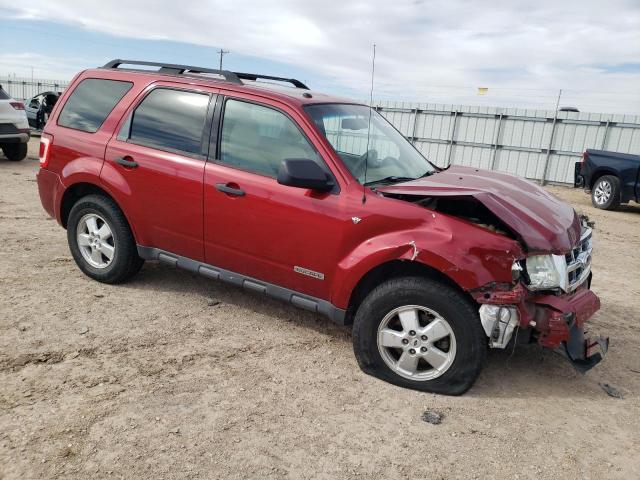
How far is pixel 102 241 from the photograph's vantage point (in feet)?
15.2

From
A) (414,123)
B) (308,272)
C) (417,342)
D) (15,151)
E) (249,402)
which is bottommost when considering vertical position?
(249,402)

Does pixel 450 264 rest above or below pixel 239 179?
below

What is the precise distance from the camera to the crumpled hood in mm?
3129

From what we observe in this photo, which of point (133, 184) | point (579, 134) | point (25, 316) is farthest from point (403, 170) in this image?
point (579, 134)

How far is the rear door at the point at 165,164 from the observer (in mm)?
4020

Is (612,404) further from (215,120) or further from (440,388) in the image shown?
(215,120)

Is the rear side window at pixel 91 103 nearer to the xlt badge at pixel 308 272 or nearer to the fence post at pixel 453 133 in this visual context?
the xlt badge at pixel 308 272

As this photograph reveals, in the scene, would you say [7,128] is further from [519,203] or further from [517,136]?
[517,136]

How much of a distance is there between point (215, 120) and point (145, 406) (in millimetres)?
2130

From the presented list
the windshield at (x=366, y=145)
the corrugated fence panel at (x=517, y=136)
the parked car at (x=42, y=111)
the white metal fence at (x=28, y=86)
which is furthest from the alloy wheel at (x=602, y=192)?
the white metal fence at (x=28, y=86)

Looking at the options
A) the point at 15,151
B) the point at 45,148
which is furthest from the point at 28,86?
the point at 45,148

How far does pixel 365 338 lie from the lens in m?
3.41

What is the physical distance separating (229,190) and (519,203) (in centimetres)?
202

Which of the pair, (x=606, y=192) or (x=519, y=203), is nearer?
(x=519, y=203)
